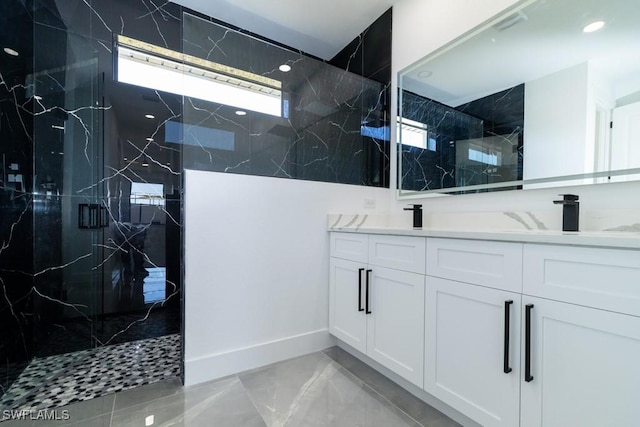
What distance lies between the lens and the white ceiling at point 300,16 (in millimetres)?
2189

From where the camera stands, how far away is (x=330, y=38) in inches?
102

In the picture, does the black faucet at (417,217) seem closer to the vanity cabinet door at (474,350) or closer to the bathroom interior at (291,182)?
the bathroom interior at (291,182)

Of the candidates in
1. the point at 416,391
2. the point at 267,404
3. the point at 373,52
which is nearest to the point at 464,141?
the point at 373,52

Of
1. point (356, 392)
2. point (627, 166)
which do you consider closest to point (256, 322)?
point (356, 392)

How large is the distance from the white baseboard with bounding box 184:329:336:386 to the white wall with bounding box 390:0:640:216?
3.82 feet

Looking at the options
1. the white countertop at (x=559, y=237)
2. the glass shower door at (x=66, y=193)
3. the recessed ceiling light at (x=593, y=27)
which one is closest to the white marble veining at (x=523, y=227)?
the white countertop at (x=559, y=237)

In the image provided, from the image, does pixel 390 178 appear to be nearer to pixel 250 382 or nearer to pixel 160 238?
pixel 250 382

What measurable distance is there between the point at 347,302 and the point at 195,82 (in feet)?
5.82

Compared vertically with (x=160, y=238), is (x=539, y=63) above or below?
above

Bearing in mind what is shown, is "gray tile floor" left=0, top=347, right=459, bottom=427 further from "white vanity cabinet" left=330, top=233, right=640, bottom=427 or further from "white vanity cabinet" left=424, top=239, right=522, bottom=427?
"white vanity cabinet" left=424, top=239, right=522, bottom=427

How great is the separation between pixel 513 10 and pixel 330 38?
5.16 feet

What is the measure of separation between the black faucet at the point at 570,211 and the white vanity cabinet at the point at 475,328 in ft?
1.21

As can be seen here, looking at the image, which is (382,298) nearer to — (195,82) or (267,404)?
(267,404)

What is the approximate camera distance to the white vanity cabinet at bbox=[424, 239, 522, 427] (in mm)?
1004
